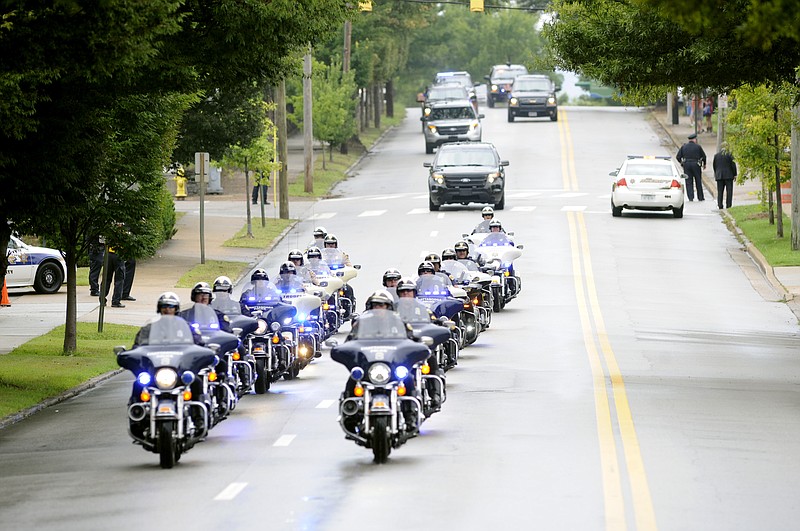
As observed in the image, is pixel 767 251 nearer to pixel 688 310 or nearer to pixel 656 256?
pixel 656 256

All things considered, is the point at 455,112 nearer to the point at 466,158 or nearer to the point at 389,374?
the point at 466,158

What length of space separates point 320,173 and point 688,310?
32324mm

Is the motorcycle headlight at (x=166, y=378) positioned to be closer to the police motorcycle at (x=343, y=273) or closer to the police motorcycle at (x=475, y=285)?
the police motorcycle at (x=475, y=285)

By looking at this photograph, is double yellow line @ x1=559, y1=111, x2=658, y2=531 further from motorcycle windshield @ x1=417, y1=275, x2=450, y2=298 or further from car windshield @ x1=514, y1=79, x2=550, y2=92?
car windshield @ x1=514, y1=79, x2=550, y2=92

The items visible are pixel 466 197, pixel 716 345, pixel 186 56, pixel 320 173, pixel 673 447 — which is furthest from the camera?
pixel 320 173

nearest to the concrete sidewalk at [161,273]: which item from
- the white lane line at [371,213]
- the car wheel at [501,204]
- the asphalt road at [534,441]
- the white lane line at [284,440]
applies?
the white lane line at [371,213]

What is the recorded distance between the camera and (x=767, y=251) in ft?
120

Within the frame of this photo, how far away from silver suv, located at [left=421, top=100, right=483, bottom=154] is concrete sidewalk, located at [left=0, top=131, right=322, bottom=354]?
38.8 feet

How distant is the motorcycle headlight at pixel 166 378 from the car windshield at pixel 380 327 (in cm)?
182

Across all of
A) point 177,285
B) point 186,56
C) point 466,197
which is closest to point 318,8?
point 186,56

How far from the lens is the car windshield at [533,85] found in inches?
3004

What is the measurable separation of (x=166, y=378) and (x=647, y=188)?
30.1 metres

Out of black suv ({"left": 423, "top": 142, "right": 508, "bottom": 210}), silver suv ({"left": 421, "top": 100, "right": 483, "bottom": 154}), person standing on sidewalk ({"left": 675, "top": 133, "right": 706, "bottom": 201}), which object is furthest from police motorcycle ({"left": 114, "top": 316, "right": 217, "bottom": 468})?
silver suv ({"left": 421, "top": 100, "right": 483, "bottom": 154})

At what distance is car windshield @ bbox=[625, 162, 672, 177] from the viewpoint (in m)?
43.2
